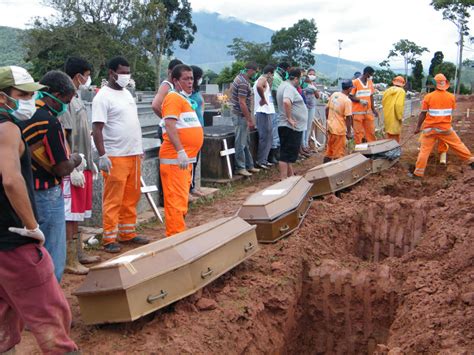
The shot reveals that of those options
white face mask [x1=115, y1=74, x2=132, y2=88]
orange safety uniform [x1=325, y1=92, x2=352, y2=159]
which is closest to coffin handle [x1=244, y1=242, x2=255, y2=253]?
white face mask [x1=115, y1=74, x2=132, y2=88]

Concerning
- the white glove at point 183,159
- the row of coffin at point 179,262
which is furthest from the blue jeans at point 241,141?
the white glove at point 183,159

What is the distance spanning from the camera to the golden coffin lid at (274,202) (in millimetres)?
4957

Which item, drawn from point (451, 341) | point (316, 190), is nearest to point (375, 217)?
point (316, 190)

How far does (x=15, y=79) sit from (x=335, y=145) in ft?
21.5

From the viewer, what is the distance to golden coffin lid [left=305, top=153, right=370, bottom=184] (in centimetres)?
666

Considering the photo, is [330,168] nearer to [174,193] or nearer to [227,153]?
[227,153]

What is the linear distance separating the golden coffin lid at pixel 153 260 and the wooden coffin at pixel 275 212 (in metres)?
0.80

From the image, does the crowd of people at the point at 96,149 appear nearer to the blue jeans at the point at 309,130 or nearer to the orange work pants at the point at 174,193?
the orange work pants at the point at 174,193

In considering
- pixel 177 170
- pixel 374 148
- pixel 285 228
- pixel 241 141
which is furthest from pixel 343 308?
pixel 374 148

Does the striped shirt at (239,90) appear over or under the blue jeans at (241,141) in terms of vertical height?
over

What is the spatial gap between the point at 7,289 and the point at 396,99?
8.41 meters

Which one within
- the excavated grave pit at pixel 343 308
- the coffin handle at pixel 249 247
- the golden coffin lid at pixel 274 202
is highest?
the golden coffin lid at pixel 274 202

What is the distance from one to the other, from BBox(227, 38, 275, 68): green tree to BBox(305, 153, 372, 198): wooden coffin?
41.1 m

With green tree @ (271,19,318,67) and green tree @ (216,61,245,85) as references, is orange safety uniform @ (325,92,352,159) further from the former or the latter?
green tree @ (271,19,318,67)
